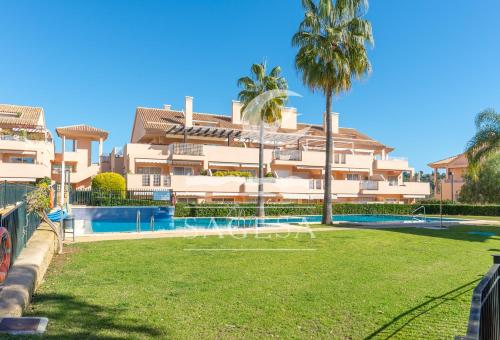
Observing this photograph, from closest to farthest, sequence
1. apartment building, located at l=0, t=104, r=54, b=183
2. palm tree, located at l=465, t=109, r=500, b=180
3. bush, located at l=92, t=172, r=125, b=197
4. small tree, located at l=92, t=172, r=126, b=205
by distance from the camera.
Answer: palm tree, located at l=465, t=109, r=500, b=180 → small tree, located at l=92, t=172, r=126, b=205 → bush, located at l=92, t=172, r=125, b=197 → apartment building, located at l=0, t=104, r=54, b=183

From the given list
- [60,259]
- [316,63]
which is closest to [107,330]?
[60,259]

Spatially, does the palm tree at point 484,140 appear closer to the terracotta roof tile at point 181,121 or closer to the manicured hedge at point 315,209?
the manicured hedge at point 315,209

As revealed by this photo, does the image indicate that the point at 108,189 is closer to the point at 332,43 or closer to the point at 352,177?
the point at 332,43

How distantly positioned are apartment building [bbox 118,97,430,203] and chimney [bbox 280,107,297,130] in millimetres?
125

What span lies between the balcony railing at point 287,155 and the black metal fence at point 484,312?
38130 mm

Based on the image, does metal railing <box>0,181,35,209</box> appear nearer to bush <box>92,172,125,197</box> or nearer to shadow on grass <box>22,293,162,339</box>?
shadow on grass <box>22,293,162,339</box>

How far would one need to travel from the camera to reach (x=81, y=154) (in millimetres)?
43250

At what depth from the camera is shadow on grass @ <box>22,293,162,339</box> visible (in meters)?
5.15

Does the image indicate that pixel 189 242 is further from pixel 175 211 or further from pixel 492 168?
pixel 492 168

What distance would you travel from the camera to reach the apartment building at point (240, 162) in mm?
36719

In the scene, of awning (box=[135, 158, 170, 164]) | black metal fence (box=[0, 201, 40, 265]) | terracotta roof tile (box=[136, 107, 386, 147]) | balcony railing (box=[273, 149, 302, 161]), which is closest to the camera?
black metal fence (box=[0, 201, 40, 265])

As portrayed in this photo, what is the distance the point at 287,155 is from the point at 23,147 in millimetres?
26449

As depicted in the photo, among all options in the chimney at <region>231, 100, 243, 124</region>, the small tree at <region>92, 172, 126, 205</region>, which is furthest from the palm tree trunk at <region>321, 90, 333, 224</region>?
the chimney at <region>231, 100, 243, 124</region>

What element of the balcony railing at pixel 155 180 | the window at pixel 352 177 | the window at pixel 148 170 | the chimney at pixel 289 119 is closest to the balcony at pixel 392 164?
the window at pixel 352 177
